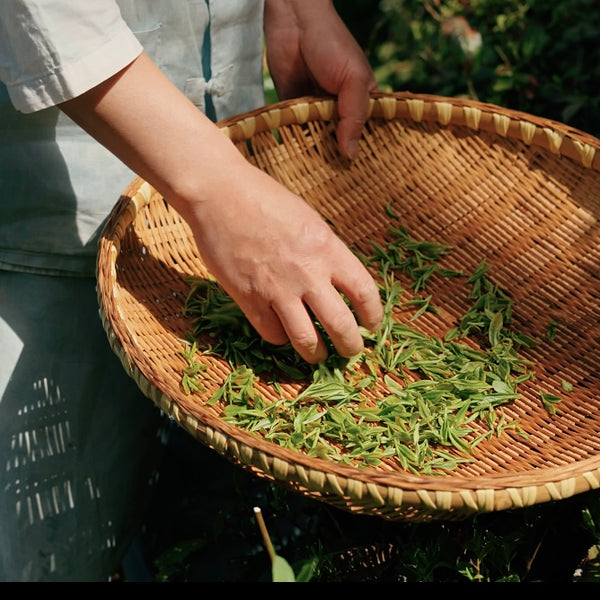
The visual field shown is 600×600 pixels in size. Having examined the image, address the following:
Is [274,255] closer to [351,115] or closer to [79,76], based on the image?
[79,76]

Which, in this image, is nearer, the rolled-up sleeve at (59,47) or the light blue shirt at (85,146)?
the rolled-up sleeve at (59,47)

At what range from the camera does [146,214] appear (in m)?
1.42

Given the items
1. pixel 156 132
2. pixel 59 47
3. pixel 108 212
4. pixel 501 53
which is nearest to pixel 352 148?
pixel 108 212

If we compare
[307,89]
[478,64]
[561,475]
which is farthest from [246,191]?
[478,64]

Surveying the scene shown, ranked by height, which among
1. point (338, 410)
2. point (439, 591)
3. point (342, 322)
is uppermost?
point (342, 322)

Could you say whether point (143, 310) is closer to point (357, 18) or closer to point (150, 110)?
point (150, 110)

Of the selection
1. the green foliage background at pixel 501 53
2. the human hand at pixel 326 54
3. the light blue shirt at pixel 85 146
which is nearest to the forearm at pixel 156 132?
the light blue shirt at pixel 85 146

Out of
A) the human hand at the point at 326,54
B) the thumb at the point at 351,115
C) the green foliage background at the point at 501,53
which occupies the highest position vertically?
the human hand at the point at 326,54

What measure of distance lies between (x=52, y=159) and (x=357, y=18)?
2.16 meters

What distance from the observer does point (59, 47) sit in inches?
39.6

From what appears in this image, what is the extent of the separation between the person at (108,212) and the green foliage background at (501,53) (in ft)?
3.44

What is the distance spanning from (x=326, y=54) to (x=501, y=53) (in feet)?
4.01

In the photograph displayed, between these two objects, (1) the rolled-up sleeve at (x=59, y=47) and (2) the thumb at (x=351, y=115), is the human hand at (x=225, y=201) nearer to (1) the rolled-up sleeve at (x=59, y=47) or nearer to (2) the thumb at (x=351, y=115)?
(1) the rolled-up sleeve at (x=59, y=47)

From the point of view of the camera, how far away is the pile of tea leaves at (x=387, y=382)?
119cm
